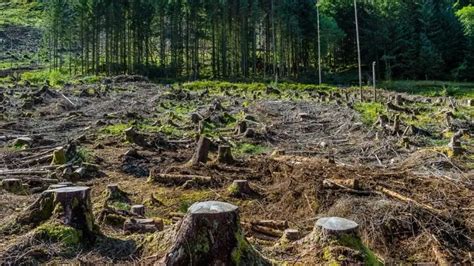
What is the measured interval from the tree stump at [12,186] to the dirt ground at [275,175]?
24cm

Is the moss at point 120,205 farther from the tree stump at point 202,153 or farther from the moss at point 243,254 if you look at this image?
the moss at point 243,254

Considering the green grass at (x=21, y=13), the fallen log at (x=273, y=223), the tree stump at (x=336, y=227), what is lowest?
the fallen log at (x=273, y=223)

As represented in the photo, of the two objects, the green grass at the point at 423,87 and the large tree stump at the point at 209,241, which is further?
the green grass at the point at 423,87

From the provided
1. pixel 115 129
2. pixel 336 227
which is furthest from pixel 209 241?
pixel 115 129

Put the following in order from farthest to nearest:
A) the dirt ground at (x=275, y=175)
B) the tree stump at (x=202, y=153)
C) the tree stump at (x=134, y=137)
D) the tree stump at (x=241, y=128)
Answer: the tree stump at (x=241, y=128)
the tree stump at (x=134, y=137)
the tree stump at (x=202, y=153)
the dirt ground at (x=275, y=175)

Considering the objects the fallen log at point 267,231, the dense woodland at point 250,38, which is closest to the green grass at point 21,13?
the dense woodland at point 250,38

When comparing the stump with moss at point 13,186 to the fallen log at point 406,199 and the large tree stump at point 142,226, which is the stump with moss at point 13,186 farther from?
the fallen log at point 406,199

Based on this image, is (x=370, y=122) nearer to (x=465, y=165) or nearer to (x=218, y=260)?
(x=465, y=165)

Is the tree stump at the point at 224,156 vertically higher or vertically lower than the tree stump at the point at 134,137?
lower

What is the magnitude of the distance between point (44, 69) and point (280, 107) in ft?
124

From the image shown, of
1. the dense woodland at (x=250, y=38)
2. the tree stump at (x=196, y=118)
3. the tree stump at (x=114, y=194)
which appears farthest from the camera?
the dense woodland at (x=250, y=38)

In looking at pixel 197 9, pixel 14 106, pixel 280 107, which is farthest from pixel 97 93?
pixel 197 9

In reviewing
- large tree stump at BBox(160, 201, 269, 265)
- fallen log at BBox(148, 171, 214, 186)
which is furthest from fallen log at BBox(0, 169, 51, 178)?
large tree stump at BBox(160, 201, 269, 265)

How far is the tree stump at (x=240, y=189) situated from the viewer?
26.7 feet
